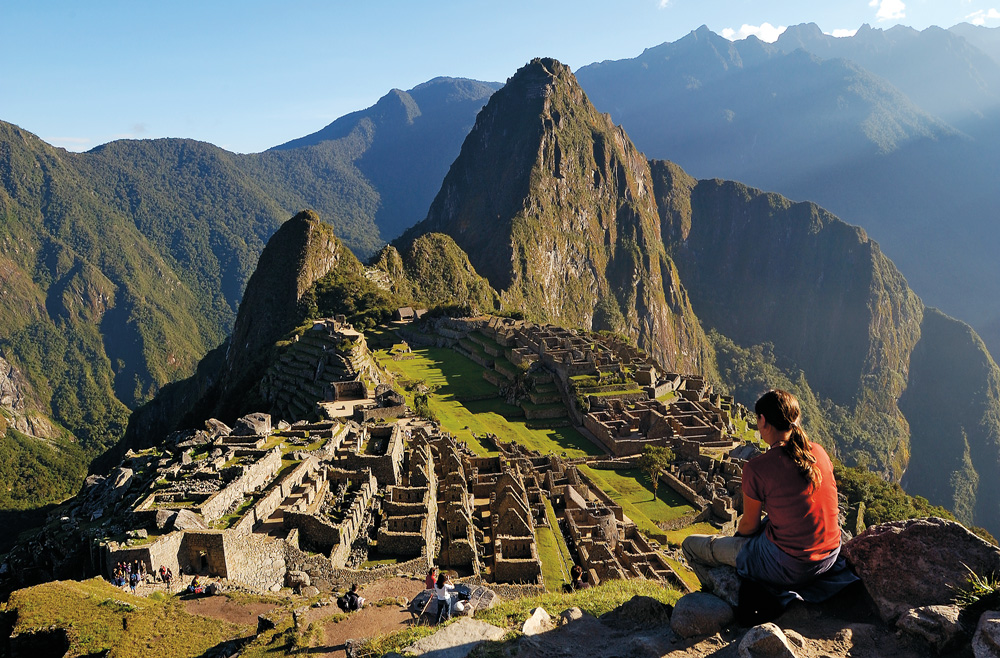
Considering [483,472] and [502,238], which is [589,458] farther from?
[502,238]

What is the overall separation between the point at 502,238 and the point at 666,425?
13641 centimetres

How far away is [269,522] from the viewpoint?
1952 centimetres

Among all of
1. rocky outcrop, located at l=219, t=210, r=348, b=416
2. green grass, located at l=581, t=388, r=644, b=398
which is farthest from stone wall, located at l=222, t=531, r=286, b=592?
rocky outcrop, located at l=219, t=210, r=348, b=416

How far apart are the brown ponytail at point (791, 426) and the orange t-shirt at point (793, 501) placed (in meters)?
0.07

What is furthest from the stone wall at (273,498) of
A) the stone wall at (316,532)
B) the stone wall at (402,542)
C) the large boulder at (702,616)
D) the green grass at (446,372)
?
the green grass at (446,372)

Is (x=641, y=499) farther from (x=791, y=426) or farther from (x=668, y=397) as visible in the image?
(x=791, y=426)

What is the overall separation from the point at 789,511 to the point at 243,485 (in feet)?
59.6

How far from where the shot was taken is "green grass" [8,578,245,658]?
38.7 feet

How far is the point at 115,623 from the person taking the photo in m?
12.4

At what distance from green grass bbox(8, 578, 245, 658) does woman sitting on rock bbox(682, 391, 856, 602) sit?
10.4 metres

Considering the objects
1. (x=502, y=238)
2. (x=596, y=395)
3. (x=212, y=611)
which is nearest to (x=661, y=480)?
(x=596, y=395)

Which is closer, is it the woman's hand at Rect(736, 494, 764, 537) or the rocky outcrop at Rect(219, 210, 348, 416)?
the woman's hand at Rect(736, 494, 764, 537)

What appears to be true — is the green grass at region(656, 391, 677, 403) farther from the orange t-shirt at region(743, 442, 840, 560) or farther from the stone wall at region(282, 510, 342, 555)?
the orange t-shirt at region(743, 442, 840, 560)

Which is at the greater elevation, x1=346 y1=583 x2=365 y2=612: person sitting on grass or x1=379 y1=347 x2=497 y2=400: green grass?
x1=346 y1=583 x2=365 y2=612: person sitting on grass
